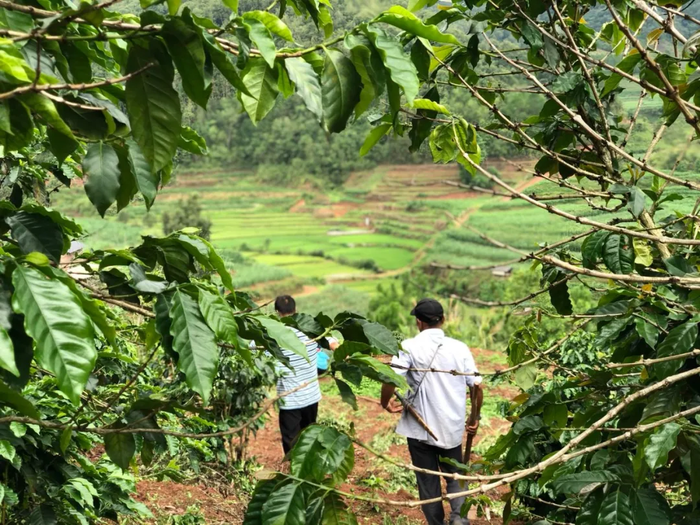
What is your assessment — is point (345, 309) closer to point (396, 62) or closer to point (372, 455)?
point (396, 62)

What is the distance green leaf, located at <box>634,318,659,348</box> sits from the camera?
55.9 inches

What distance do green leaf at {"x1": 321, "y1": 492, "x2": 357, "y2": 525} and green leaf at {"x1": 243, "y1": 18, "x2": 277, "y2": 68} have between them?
618 millimetres

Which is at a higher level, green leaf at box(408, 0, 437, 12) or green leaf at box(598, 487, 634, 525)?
green leaf at box(408, 0, 437, 12)

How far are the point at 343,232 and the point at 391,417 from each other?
6243mm

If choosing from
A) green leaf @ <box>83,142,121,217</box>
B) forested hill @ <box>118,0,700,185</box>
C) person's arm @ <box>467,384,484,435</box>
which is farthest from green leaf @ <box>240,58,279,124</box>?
forested hill @ <box>118,0,700,185</box>

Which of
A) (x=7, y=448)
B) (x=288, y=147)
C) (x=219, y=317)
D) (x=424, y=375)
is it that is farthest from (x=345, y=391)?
(x=288, y=147)

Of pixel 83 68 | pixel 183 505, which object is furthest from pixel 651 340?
pixel 183 505

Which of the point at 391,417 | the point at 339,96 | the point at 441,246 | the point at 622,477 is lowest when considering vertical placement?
the point at 391,417

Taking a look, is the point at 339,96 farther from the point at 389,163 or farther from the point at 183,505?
the point at 389,163

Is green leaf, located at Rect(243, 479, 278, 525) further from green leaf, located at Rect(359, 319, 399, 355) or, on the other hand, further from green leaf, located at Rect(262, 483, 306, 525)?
green leaf, located at Rect(359, 319, 399, 355)

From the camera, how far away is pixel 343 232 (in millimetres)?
11930

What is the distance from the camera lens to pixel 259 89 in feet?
2.74

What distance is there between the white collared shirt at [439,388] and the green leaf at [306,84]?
2193 mm

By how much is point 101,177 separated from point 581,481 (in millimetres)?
992
